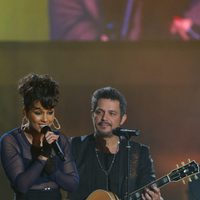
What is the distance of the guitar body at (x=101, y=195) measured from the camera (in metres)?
3.32

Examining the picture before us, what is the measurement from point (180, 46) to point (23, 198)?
8.30ft

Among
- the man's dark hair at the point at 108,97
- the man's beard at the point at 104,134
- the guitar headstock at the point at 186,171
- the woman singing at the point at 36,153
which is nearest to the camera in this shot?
the woman singing at the point at 36,153

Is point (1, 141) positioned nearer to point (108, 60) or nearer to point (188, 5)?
point (108, 60)

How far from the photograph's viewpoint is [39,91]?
2.80m

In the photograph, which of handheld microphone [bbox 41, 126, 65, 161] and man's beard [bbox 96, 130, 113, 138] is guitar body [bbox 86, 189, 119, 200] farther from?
handheld microphone [bbox 41, 126, 65, 161]

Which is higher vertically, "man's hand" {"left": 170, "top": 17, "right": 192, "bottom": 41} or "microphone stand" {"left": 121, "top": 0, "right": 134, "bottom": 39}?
"microphone stand" {"left": 121, "top": 0, "right": 134, "bottom": 39}

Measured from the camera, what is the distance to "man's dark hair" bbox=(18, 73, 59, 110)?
2783 mm

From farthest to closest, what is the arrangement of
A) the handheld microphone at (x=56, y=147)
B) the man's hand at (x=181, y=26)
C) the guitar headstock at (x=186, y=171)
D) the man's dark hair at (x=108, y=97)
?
the man's hand at (x=181, y=26)
the man's dark hair at (x=108, y=97)
the guitar headstock at (x=186, y=171)
the handheld microphone at (x=56, y=147)

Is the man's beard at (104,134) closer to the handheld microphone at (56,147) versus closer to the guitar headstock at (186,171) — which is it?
the guitar headstock at (186,171)

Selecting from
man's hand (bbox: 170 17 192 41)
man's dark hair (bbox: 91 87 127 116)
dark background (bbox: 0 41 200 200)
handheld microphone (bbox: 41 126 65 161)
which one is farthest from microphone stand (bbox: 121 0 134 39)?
handheld microphone (bbox: 41 126 65 161)

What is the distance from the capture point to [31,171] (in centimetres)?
265

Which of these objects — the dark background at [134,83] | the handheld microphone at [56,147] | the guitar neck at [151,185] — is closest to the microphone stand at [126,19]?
the dark background at [134,83]

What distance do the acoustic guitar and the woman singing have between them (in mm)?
569

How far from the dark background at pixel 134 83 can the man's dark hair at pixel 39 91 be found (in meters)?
1.98
